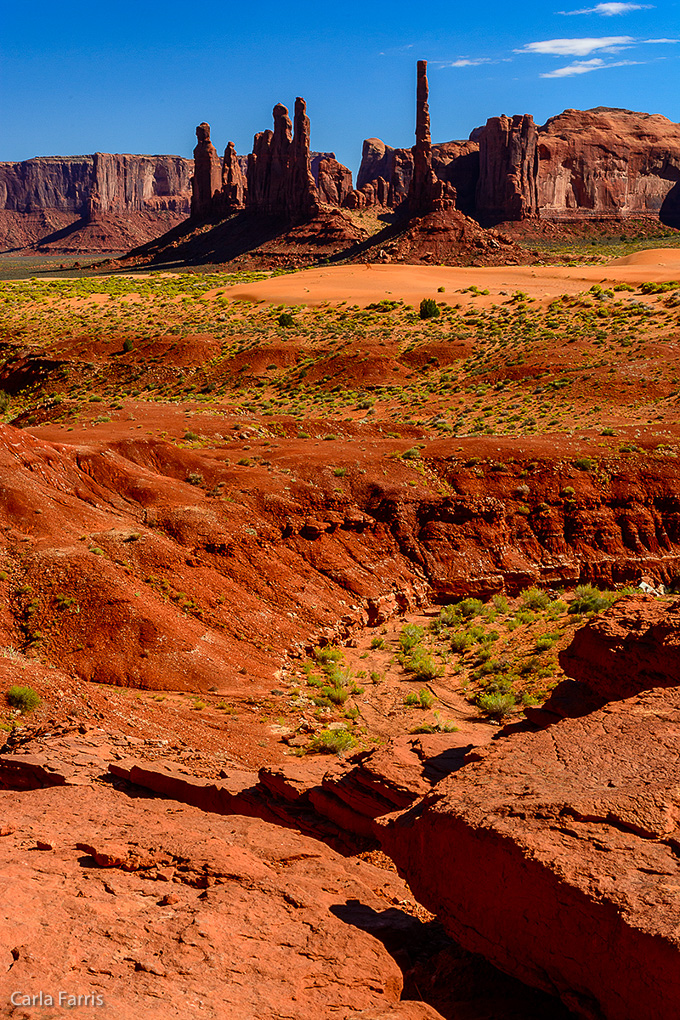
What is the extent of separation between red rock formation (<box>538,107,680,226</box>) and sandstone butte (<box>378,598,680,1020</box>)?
427 feet

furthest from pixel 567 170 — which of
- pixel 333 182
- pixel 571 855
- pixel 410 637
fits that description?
pixel 571 855

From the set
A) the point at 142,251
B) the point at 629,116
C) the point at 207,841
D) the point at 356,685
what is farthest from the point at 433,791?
the point at 629,116

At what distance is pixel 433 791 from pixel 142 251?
142247 millimetres

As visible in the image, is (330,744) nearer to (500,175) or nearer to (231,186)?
(500,175)

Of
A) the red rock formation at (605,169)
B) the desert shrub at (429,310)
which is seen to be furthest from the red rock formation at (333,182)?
the desert shrub at (429,310)

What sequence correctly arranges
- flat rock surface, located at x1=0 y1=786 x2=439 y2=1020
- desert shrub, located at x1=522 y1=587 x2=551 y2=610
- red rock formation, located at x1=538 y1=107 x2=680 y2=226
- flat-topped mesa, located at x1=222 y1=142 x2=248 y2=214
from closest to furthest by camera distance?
1. flat rock surface, located at x1=0 y1=786 x2=439 y2=1020
2. desert shrub, located at x1=522 y1=587 x2=551 y2=610
3. red rock formation, located at x1=538 y1=107 x2=680 y2=226
4. flat-topped mesa, located at x1=222 y1=142 x2=248 y2=214

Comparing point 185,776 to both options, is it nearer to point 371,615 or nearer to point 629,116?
point 371,615

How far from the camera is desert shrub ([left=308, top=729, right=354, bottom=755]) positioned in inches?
610

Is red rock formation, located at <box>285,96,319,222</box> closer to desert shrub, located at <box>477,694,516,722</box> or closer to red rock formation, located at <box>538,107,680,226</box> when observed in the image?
red rock formation, located at <box>538,107,680,226</box>

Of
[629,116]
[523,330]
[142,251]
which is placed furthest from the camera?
[629,116]

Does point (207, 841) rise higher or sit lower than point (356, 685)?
higher

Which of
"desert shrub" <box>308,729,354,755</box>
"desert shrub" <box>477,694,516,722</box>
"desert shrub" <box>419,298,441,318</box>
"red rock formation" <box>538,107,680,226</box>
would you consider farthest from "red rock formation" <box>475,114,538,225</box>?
"desert shrub" <box>308,729,354,755</box>

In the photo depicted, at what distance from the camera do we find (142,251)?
138m

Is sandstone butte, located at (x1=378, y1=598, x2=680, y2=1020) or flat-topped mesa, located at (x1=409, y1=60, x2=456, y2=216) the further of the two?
flat-topped mesa, located at (x1=409, y1=60, x2=456, y2=216)
